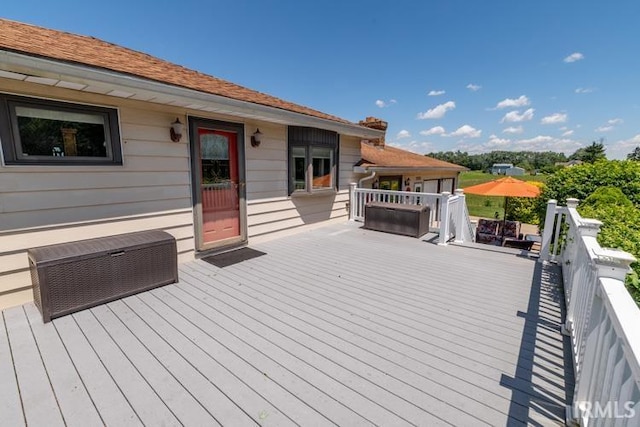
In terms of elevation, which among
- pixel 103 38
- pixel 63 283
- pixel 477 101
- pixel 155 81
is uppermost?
pixel 477 101

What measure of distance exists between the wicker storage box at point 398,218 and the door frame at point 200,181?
2.88 m

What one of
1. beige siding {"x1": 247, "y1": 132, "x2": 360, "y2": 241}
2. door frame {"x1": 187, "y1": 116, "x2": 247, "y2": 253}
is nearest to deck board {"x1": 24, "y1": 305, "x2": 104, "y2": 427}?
door frame {"x1": 187, "y1": 116, "x2": 247, "y2": 253}

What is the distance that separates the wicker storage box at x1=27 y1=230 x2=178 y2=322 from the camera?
97.8 inches

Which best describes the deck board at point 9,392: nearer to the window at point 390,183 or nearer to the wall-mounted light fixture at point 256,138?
the wall-mounted light fixture at point 256,138

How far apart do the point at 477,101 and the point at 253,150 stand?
665 inches

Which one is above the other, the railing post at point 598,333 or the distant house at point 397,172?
the distant house at point 397,172

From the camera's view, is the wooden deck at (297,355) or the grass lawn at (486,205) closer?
the wooden deck at (297,355)

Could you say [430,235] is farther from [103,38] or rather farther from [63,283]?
[103,38]

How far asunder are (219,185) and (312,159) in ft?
7.15

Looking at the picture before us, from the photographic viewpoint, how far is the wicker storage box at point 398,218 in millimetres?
5746

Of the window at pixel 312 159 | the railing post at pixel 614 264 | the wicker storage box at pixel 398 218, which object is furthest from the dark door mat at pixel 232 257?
the railing post at pixel 614 264

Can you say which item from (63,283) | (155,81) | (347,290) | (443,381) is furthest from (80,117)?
(443,381)

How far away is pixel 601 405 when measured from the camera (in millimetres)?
1201

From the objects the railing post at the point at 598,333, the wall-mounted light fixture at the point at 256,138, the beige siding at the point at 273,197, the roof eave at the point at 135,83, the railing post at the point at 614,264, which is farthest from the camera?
the beige siding at the point at 273,197
